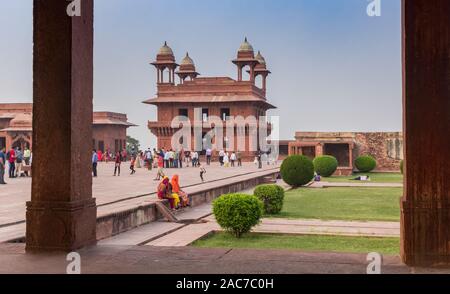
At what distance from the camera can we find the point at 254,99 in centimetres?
3797

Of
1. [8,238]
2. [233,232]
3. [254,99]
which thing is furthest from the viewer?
[254,99]

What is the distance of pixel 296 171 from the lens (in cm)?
1714

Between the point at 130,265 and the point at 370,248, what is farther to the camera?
Answer: the point at 370,248

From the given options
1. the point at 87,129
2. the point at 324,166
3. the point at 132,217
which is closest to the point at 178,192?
the point at 132,217

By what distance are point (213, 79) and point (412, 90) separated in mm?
36633

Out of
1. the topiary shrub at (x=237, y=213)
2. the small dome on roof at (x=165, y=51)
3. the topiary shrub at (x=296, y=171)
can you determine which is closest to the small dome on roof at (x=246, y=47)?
the small dome on roof at (x=165, y=51)

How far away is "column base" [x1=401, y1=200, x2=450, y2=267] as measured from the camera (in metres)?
3.69

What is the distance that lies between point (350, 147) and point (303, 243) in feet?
72.0

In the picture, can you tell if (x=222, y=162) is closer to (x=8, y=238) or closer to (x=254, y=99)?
(x=254, y=99)

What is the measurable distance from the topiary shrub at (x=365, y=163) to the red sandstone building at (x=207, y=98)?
9.77 m

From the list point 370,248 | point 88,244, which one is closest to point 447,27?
point 88,244

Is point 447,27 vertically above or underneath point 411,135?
above

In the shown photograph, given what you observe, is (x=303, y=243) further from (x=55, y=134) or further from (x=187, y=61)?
(x=187, y=61)
